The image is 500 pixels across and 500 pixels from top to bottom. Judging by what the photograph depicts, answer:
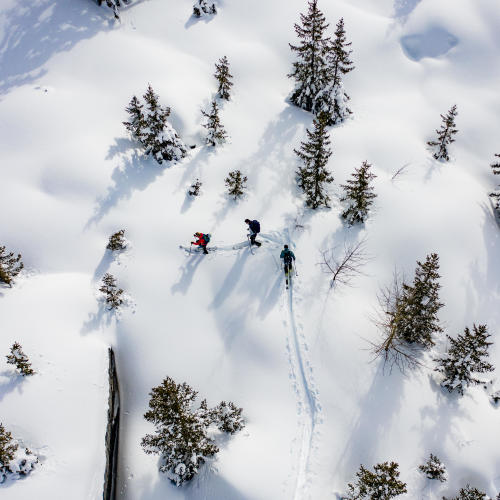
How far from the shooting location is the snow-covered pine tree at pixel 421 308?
43.3ft

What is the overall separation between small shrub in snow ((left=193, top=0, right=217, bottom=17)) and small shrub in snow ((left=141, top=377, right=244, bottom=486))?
28.0 meters

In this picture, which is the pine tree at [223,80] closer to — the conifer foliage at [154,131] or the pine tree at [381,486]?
the conifer foliage at [154,131]

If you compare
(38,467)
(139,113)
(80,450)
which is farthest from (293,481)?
(139,113)

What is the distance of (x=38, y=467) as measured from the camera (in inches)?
425

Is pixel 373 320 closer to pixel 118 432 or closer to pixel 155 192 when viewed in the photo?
pixel 118 432

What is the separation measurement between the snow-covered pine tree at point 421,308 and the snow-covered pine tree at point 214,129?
1313 centimetres

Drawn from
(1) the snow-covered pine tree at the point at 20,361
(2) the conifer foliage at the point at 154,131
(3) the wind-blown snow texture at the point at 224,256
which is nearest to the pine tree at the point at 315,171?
(3) the wind-blown snow texture at the point at 224,256

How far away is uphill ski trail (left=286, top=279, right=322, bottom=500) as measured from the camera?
11.5 metres

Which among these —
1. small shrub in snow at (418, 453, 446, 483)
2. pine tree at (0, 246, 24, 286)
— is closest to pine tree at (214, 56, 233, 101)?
pine tree at (0, 246, 24, 286)

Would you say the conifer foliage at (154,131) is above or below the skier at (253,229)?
above

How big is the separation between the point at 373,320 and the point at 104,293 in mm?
12504

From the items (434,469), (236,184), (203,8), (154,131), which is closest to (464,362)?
(434,469)

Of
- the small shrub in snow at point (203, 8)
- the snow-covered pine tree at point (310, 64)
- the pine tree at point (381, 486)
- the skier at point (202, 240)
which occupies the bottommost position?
the pine tree at point (381, 486)

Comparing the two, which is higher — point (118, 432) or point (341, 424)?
point (341, 424)
